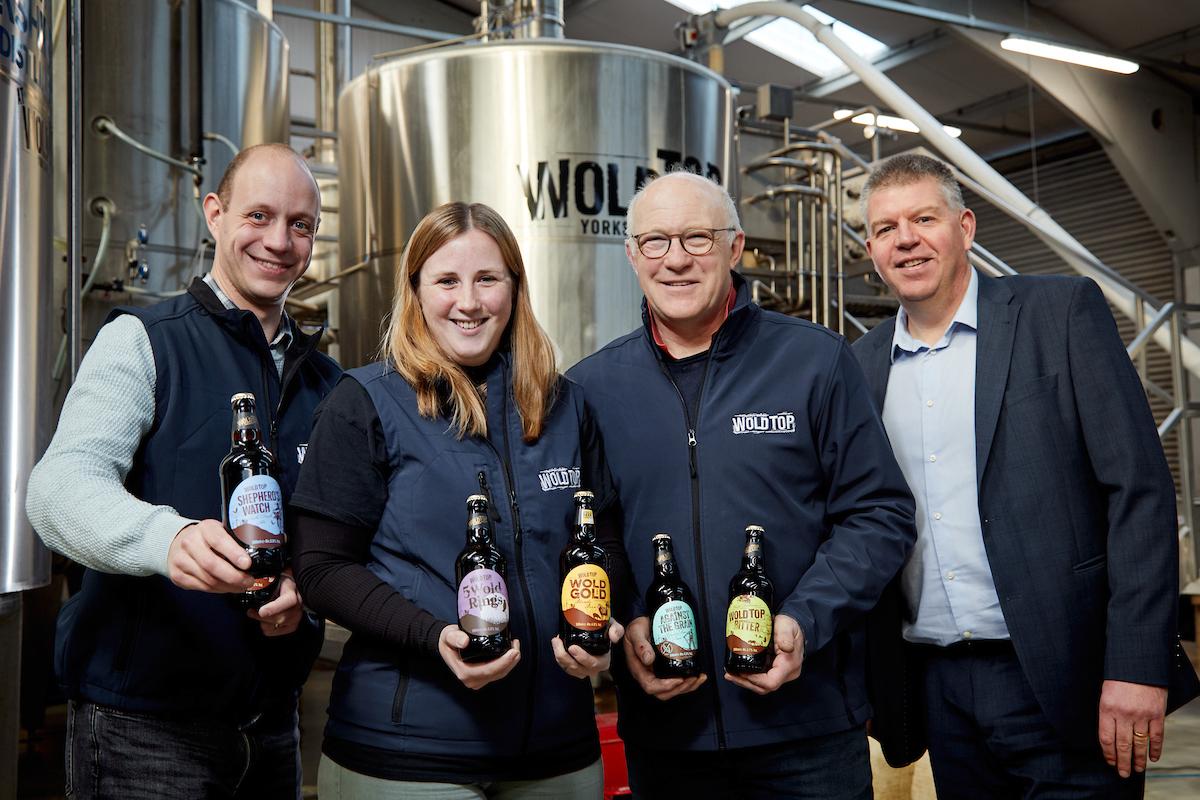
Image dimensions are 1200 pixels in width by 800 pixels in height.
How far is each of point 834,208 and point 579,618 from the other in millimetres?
8891

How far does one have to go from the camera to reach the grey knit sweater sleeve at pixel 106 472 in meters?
1.67

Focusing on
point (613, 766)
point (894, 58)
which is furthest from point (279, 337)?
point (894, 58)

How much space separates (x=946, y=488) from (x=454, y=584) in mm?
1077

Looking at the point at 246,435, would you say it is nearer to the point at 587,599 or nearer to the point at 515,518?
the point at 515,518

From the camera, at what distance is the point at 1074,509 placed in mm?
2182

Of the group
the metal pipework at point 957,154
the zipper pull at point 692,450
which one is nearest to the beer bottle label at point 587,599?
the zipper pull at point 692,450

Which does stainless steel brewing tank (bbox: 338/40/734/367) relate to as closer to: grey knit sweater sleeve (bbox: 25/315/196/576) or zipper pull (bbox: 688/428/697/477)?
zipper pull (bbox: 688/428/697/477)

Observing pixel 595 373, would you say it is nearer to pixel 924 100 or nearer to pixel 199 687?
pixel 199 687

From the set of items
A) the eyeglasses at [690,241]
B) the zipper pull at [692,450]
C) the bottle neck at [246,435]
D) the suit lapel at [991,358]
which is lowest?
the zipper pull at [692,450]

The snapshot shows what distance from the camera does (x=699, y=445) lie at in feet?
6.80

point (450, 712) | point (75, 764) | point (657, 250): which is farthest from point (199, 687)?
point (657, 250)

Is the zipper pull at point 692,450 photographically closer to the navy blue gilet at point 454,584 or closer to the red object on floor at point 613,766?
the navy blue gilet at point 454,584

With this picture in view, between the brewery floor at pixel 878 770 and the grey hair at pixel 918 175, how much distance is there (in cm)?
197

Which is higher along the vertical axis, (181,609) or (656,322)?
(656,322)
